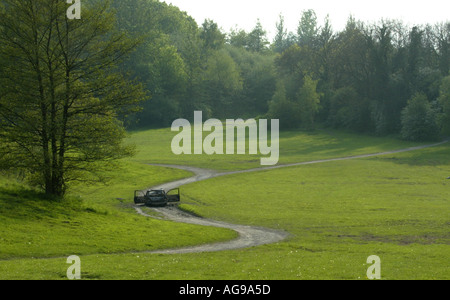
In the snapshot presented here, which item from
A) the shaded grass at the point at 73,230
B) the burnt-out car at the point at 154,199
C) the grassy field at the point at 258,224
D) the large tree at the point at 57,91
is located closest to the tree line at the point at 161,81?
the large tree at the point at 57,91

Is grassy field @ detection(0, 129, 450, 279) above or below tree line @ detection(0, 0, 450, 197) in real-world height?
below

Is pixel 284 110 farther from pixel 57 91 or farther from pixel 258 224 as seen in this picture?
pixel 57 91

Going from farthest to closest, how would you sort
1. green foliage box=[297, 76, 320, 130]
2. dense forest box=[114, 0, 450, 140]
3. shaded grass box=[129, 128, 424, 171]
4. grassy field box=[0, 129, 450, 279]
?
1. green foliage box=[297, 76, 320, 130]
2. dense forest box=[114, 0, 450, 140]
3. shaded grass box=[129, 128, 424, 171]
4. grassy field box=[0, 129, 450, 279]

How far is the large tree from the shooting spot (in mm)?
32406

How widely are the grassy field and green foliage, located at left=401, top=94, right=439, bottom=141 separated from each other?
1405 inches

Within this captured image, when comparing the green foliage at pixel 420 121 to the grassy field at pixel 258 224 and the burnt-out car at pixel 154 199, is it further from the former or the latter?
the burnt-out car at pixel 154 199

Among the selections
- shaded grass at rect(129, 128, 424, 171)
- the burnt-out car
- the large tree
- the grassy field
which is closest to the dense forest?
shaded grass at rect(129, 128, 424, 171)

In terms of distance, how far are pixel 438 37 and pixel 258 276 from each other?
138 metres

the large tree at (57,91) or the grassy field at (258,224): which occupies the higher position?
the large tree at (57,91)

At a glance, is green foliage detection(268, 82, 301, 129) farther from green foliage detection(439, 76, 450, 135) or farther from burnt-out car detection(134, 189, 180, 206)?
burnt-out car detection(134, 189, 180, 206)

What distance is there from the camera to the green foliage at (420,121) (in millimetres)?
107375

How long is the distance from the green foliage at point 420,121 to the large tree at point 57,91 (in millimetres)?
86780

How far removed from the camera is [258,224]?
38.1 metres

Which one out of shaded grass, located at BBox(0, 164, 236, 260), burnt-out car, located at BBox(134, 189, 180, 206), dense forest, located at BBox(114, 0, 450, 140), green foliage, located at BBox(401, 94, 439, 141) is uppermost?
dense forest, located at BBox(114, 0, 450, 140)
